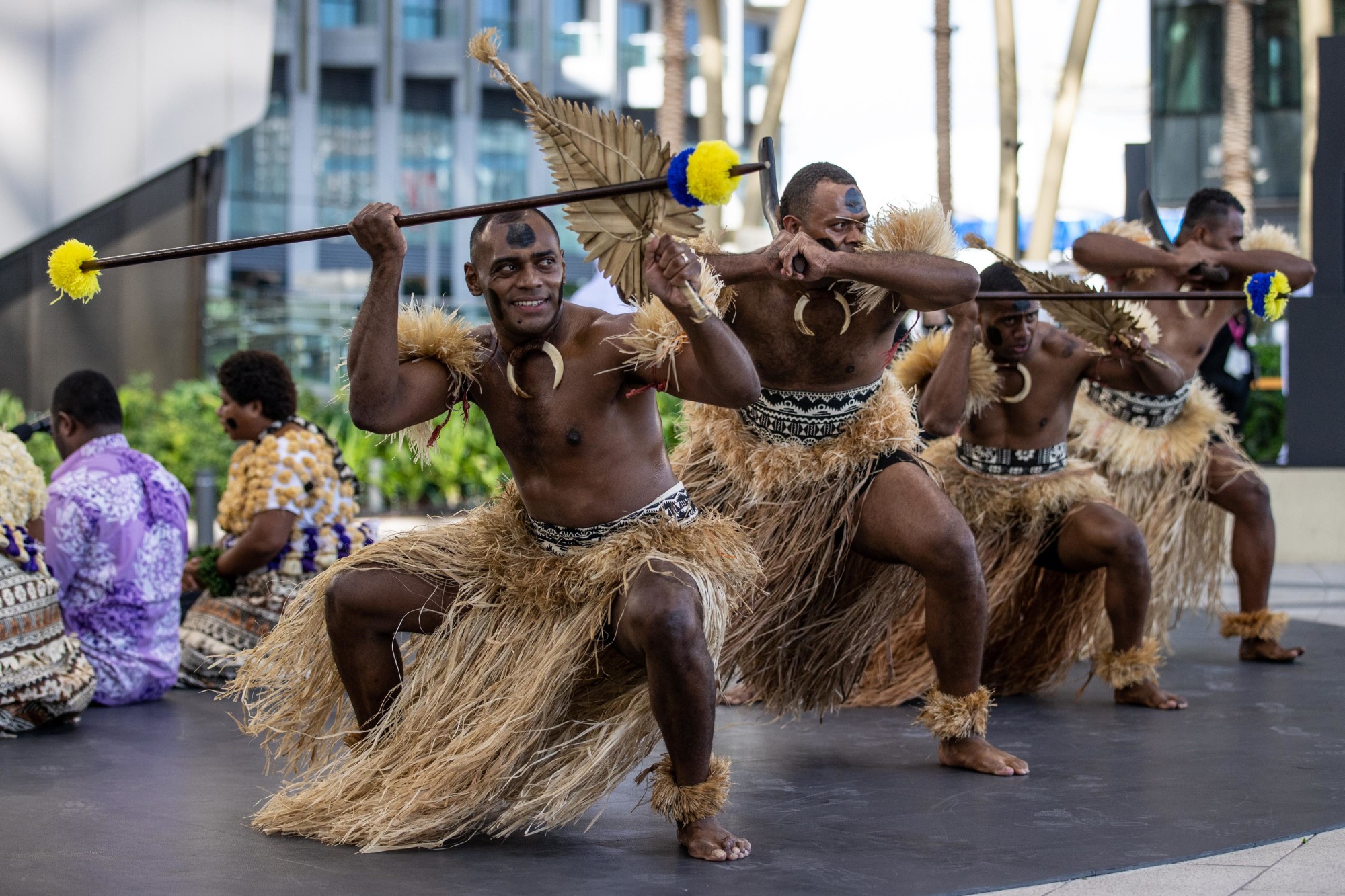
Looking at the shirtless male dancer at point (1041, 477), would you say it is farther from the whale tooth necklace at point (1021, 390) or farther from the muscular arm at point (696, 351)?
the muscular arm at point (696, 351)

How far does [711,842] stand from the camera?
2982mm

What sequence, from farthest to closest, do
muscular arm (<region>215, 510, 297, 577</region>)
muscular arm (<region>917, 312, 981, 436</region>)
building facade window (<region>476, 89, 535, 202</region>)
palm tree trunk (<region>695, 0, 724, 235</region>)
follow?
building facade window (<region>476, 89, 535, 202</region>) < palm tree trunk (<region>695, 0, 724, 235</region>) < muscular arm (<region>215, 510, 297, 577</region>) < muscular arm (<region>917, 312, 981, 436</region>)

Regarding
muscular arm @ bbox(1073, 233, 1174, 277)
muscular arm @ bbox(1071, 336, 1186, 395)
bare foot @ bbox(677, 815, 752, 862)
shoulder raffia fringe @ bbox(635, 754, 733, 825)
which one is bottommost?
bare foot @ bbox(677, 815, 752, 862)

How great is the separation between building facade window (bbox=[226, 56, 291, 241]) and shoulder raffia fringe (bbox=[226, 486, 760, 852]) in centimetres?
2512

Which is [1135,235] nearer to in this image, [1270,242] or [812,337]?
[1270,242]

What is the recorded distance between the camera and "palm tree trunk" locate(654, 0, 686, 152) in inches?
470

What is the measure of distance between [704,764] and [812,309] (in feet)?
4.57

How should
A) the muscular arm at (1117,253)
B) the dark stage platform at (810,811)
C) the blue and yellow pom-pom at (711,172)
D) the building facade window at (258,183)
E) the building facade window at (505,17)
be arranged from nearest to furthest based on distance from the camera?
the blue and yellow pom-pom at (711,172) < the dark stage platform at (810,811) < the muscular arm at (1117,253) < the building facade window at (258,183) < the building facade window at (505,17)

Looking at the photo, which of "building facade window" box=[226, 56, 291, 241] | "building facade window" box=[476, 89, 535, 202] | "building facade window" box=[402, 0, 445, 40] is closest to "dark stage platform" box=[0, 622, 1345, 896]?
"building facade window" box=[226, 56, 291, 241]

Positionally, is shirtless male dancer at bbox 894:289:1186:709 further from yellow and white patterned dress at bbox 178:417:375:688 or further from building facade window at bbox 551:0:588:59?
building facade window at bbox 551:0:588:59


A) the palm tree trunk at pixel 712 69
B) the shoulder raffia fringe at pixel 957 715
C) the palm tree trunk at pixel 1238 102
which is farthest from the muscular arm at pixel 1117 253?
the palm tree trunk at pixel 1238 102

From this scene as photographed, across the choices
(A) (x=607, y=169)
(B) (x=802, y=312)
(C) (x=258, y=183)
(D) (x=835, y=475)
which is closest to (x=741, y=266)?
(B) (x=802, y=312)

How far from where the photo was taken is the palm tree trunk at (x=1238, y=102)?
15555mm

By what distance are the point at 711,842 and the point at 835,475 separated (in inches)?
49.0
